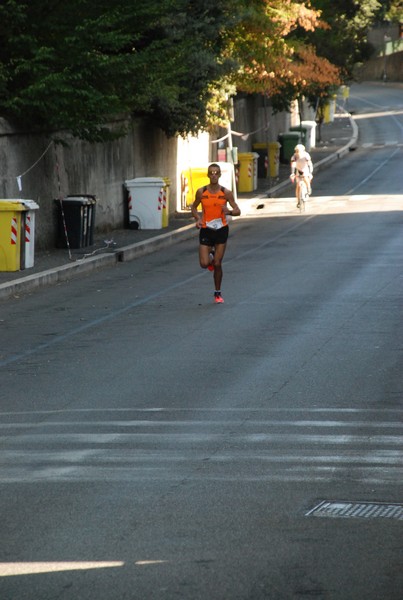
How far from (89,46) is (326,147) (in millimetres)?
→ 39748

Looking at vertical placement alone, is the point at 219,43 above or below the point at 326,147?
above

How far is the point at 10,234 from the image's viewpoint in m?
21.3

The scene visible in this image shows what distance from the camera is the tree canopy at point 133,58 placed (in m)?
23.2

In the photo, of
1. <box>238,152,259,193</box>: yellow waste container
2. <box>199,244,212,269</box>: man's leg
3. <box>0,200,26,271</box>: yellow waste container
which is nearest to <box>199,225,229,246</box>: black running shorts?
<box>199,244,212,269</box>: man's leg

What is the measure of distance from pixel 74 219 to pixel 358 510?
18412mm

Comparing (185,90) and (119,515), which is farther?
(185,90)

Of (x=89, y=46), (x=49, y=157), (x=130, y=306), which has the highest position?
(x=89, y=46)

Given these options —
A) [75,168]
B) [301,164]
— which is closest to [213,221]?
[75,168]

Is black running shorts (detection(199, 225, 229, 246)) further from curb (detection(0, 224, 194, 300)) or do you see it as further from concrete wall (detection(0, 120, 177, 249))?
concrete wall (detection(0, 120, 177, 249))

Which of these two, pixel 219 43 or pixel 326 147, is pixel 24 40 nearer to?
pixel 219 43

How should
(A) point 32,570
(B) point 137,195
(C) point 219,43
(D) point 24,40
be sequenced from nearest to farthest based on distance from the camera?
1. (A) point 32,570
2. (D) point 24,40
3. (B) point 137,195
4. (C) point 219,43

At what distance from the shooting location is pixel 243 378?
11734 millimetres

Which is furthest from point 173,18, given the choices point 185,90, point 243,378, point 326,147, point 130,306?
point 326,147

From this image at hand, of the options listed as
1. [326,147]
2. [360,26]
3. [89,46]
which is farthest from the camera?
[360,26]
